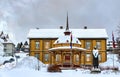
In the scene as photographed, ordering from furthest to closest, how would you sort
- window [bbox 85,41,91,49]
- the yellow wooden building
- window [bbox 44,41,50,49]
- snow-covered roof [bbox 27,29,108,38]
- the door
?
window [bbox 44,41,50,49] < snow-covered roof [bbox 27,29,108,38] < window [bbox 85,41,91,49] < the yellow wooden building < the door

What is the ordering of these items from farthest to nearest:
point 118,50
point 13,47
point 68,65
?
point 13,47, point 68,65, point 118,50

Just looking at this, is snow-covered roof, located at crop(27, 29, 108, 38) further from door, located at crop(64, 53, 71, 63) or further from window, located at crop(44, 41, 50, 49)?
door, located at crop(64, 53, 71, 63)

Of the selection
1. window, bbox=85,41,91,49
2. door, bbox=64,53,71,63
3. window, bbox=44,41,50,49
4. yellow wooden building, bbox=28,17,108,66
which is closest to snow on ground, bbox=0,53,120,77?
door, bbox=64,53,71,63

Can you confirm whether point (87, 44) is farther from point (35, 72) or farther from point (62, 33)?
point (35, 72)

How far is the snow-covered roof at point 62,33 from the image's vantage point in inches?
3150

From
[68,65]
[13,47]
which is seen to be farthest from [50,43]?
[13,47]

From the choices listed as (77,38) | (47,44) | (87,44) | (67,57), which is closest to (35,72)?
(67,57)

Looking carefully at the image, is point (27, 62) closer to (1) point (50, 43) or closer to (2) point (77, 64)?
(2) point (77, 64)

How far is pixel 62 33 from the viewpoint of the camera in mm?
81625

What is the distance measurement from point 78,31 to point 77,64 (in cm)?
1835

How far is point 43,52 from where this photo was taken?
264 feet

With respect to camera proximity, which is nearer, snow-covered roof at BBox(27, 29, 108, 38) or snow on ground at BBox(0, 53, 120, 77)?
snow on ground at BBox(0, 53, 120, 77)

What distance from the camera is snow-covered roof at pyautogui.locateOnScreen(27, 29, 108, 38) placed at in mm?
80000

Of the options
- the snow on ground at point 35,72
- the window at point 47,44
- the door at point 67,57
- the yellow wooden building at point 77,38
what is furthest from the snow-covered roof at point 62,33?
the snow on ground at point 35,72
